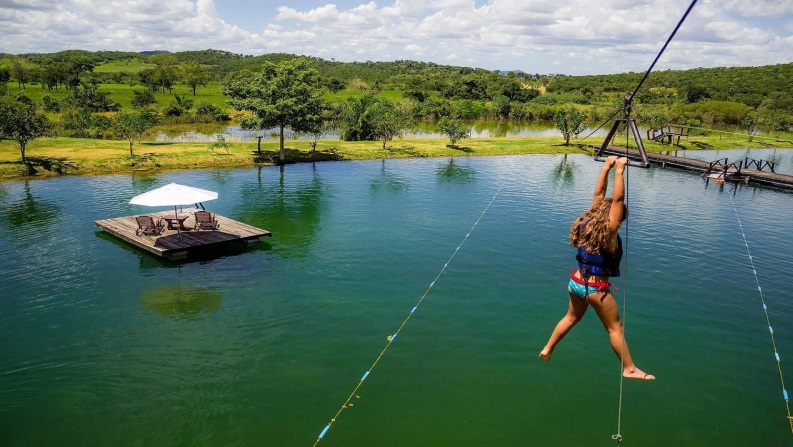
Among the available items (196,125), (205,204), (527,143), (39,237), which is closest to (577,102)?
(527,143)

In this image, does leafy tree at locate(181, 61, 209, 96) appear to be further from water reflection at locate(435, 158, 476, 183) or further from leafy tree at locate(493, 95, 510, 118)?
water reflection at locate(435, 158, 476, 183)

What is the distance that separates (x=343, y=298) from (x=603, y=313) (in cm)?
1299

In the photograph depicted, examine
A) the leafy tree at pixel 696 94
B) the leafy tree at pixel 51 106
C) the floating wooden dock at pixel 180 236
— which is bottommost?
the floating wooden dock at pixel 180 236

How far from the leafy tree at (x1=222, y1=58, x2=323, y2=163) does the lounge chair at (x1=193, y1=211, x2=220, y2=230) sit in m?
20.7

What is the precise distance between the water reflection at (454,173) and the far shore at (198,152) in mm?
5994

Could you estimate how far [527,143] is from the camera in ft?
218

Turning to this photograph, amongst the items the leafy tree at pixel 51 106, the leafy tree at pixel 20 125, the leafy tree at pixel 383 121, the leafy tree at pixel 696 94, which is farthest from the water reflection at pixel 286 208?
the leafy tree at pixel 696 94

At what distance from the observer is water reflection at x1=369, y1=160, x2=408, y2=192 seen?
1543 inches

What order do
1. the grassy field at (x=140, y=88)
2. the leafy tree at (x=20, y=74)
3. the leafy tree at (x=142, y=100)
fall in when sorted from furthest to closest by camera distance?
1. the leafy tree at (x=20, y=74)
2. the grassy field at (x=140, y=88)
3. the leafy tree at (x=142, y=100)

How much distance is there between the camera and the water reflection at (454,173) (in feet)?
144

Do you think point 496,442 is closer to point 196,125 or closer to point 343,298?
point 343,298

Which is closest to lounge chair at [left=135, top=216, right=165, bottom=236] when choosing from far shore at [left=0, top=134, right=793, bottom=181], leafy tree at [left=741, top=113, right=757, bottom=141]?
far shore at [left=0, top=134, right=793, bottom=181]

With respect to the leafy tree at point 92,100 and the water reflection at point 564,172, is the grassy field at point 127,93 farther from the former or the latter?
the water reflection at point 564,172

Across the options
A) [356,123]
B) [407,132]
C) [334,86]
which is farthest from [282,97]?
[334,86]
